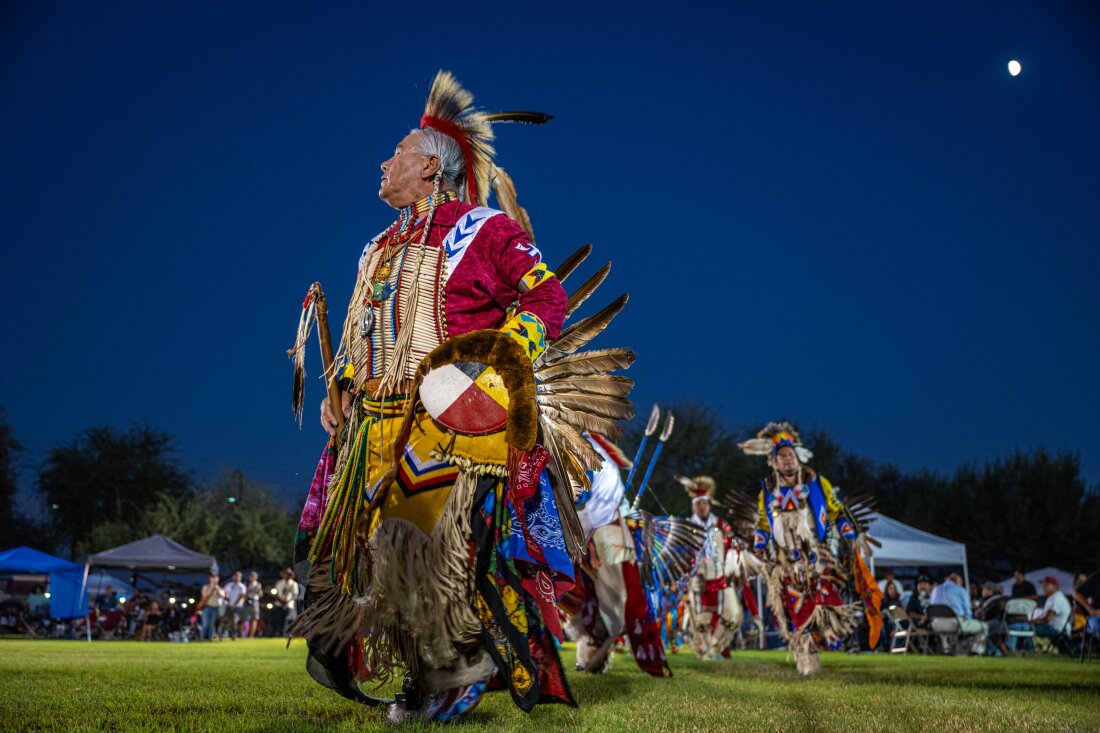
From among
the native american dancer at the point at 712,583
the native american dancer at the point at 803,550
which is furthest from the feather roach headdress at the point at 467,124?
the native american dancer at the point at 712,583

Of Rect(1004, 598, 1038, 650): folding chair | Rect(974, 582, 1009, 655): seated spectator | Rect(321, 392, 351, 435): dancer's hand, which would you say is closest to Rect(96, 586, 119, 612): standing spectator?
Rect(974, 582, 1009, 655): seated spectator

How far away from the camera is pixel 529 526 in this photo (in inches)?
126

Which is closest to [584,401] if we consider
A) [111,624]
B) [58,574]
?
[111,624]

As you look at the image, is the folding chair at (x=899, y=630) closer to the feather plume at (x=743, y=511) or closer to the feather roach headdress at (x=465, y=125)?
the feather plume at (x=743, y=511)

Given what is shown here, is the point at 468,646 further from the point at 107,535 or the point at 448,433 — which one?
the point at 107,535

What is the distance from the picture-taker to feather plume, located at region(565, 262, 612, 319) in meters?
4.28

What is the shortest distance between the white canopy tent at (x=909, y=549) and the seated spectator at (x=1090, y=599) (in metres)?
5.94

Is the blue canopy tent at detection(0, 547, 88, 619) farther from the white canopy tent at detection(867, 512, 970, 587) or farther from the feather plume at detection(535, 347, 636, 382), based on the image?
the feather plume at detection(535, 347, 636, 382)

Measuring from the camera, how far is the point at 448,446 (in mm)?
3131

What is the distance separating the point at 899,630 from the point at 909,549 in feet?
11.1

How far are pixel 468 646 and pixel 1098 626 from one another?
1126 cm

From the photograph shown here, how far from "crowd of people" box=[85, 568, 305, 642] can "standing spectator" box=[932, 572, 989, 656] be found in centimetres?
1083

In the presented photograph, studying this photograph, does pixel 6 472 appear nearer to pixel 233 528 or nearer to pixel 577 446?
pixel 233 528

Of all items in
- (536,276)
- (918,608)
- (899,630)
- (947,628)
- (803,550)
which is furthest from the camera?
(899,630)
